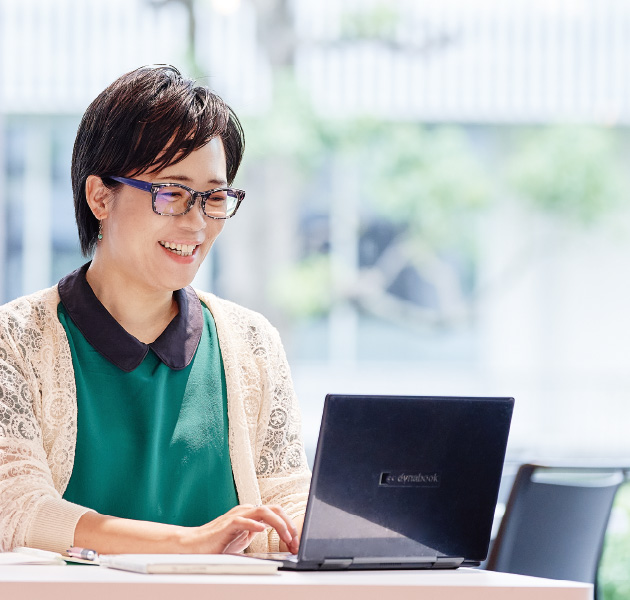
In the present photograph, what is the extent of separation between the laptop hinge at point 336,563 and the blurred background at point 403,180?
532cm

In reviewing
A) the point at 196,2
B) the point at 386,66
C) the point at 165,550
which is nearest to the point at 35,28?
the point at 196,2

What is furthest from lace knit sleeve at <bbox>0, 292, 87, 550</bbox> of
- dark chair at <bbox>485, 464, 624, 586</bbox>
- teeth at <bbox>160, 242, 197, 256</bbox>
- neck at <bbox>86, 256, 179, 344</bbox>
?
dark chair at <bbox>485, 464, 624, 586</bbox>

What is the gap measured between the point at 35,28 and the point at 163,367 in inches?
226

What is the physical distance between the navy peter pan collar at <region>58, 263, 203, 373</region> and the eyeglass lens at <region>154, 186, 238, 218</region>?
8.3 inches

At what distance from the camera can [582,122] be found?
7.48m

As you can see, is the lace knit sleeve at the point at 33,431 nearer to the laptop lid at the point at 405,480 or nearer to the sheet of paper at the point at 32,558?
the sheet of paper at the point at 32,558

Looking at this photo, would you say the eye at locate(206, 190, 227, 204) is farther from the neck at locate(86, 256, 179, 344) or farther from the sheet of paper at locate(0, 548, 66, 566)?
the sheet of paper at locate(0, 548, 66, 566)

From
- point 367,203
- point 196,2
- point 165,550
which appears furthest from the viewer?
point 367,203

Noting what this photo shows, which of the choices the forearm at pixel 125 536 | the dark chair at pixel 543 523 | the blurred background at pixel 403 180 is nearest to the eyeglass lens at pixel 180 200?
the forearm at pixel 125 536

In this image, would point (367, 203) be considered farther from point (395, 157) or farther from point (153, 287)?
point (153, 287)

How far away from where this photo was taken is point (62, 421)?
5.68 ft

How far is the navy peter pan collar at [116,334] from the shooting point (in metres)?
1.81

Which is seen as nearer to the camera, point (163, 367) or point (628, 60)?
point (163, 367)

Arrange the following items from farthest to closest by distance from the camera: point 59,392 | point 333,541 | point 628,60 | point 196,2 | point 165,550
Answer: point 628,60 < point 196,2 < point 59,392 < point 165,550 < point 333,541
